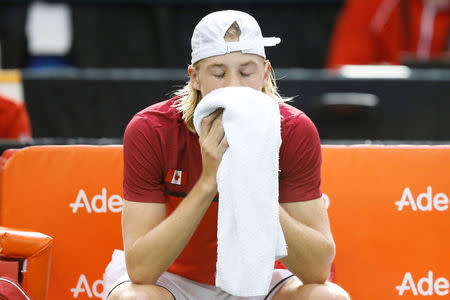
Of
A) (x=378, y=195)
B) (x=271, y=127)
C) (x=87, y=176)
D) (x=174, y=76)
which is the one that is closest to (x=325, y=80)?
(x=174, y=76)

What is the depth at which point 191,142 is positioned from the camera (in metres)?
2.43

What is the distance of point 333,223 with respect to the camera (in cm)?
274

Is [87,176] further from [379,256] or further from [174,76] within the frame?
[174,76]

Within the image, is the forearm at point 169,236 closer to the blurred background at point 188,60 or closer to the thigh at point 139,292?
the thigh at point 139,292

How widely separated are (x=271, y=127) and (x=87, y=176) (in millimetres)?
873

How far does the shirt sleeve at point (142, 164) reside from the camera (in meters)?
2.33

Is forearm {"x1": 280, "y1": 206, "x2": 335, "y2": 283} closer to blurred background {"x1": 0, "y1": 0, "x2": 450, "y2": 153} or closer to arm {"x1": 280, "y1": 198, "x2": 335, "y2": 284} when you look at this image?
arm {"x1": 280, "y1": 198, "x2": 335, "y2": 284}

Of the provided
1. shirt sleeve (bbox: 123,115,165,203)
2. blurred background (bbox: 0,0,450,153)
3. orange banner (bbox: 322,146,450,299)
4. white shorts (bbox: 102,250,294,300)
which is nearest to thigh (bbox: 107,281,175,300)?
white shorts (bbox: 102,250,294,300)

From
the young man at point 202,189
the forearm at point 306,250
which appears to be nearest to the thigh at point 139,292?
the young man at point 202,189

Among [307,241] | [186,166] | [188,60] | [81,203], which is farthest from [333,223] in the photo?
[188,60]

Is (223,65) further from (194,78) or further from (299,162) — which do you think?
(299,162)

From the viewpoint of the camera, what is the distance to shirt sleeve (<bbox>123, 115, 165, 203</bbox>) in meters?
2.33

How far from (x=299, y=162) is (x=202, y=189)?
34 cm

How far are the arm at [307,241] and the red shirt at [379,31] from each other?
4046 mm
